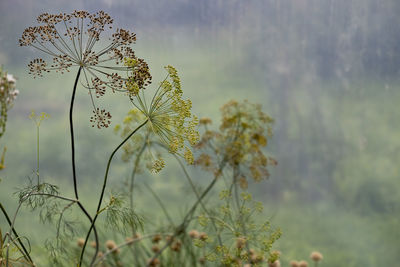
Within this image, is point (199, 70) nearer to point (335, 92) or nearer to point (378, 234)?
point (335, 92)

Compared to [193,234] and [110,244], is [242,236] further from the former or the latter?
[110,244]

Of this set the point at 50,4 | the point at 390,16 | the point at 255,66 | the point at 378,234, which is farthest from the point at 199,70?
the point at 378,234

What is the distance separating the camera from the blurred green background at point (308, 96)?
9.57 feet

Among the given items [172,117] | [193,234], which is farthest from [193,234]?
[172,117]

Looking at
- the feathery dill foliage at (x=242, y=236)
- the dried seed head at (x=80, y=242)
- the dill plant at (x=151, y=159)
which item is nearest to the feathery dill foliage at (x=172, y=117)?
the dill plant at (x=151, y=159)

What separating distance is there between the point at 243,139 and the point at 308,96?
87cm

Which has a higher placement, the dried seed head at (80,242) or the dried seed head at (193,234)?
the dried seed head at (193,234)

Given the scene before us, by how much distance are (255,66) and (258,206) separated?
3.26 feet

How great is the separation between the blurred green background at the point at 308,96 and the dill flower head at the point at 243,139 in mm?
596

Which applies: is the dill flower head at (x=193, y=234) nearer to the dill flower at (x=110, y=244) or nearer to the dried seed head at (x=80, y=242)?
the dill flower at (x=110, y=244)

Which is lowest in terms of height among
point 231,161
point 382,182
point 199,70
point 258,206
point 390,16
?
point 258,206

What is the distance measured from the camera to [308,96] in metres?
2.98

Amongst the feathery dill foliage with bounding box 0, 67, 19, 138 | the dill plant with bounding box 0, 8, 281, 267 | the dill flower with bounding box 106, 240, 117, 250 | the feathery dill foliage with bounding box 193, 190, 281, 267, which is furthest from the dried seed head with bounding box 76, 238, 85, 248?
the feathery dill foliage with bounding box 0, 67, 19, 138

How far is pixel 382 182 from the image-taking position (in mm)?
2967
